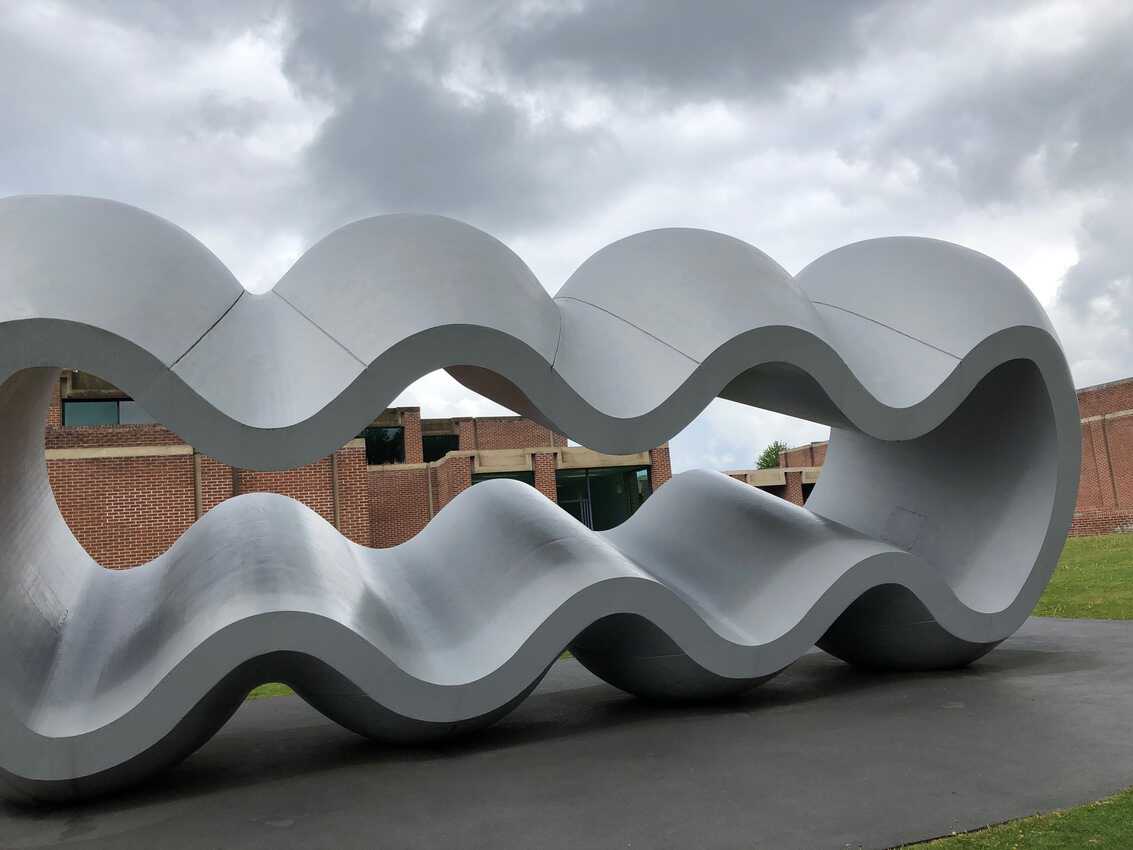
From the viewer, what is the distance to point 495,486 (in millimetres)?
10156

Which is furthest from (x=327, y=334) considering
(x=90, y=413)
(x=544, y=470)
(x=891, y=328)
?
(x=544, y=470)

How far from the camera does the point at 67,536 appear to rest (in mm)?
9422

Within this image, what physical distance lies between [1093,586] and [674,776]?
1285 cm

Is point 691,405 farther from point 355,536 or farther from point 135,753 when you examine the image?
point 355,536

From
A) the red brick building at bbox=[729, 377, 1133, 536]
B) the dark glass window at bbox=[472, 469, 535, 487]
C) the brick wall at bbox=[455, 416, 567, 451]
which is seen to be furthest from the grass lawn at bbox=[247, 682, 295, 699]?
the brick wall at bbox=[455, 416, 567, 451]

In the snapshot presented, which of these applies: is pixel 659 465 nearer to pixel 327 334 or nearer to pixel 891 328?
pixel 891 328

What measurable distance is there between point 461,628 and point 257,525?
80.7 inches

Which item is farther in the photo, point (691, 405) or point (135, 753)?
point (691, 405)

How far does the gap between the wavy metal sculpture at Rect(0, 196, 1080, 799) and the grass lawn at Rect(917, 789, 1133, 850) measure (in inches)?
124

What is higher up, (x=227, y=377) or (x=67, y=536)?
(x=227, y=377)

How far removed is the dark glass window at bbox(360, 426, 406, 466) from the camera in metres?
38.0

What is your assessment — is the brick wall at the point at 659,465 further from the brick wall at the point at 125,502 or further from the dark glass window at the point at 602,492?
the brick wall at the point at 125,502

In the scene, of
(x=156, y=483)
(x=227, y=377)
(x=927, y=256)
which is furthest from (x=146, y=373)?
(x=156, y=483)

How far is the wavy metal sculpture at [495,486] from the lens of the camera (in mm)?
6141
